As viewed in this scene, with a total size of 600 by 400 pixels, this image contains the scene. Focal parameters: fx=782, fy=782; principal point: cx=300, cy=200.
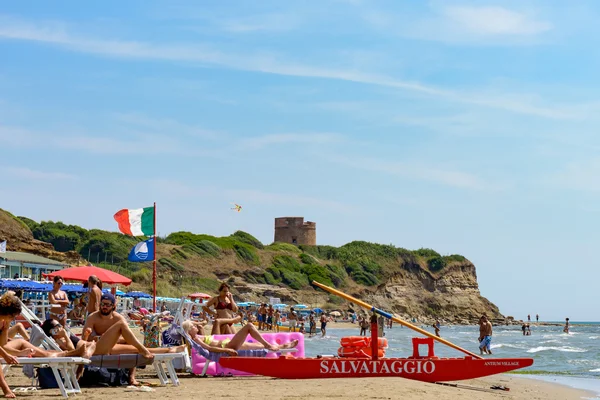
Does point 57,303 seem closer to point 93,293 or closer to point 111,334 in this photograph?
point 93,293

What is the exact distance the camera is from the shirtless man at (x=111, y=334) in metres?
8.86

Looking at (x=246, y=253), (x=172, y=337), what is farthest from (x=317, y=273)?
(x=172, y=337)

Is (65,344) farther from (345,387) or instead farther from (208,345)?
(345,387)

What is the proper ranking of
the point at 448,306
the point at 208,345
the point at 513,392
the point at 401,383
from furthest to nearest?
the point at 448,306 → the point at 513,392 → the point at 208,345 → the point at 401,383

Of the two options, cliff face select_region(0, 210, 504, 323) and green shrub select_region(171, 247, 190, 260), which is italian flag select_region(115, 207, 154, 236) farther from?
green shrub select_region(171, 247, 190, 260)

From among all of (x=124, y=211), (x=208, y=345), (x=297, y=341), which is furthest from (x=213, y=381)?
(x=124, y=211)

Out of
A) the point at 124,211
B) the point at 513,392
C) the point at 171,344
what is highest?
the point at 124,211

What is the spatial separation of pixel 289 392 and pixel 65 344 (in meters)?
2.71

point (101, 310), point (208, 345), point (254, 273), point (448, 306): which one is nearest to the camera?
point (101, 310)

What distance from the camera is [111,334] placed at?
8844 millimetres

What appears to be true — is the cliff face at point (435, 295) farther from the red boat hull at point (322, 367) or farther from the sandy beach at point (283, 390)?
the sandy beach at point (283, 390)

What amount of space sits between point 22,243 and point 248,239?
148 feet

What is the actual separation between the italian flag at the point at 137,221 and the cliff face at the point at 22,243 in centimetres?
3418

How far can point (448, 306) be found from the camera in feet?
327
